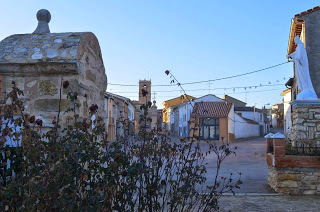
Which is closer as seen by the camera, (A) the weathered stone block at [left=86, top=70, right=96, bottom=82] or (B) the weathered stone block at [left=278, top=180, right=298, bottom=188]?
(A) the weathered stone block at [left=86, top=70, right=96, bottom=82]

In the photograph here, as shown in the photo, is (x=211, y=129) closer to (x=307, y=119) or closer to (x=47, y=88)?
(x=307, y=119)

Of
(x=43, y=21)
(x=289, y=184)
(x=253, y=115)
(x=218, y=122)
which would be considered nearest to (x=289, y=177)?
(x=289, y=184)

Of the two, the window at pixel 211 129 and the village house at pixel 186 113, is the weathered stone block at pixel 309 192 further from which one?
the village house at pixel 186 113

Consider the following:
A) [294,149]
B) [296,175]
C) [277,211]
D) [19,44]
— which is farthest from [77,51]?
[294,149]

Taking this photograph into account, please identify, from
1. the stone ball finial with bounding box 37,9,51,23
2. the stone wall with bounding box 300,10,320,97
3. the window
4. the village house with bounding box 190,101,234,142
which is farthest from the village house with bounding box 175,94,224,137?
the stone ball finial with bounding box 37,9,51,23

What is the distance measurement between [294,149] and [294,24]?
7.97 meters

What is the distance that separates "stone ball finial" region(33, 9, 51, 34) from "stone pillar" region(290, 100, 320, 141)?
8077 millimetres

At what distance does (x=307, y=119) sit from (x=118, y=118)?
649cm

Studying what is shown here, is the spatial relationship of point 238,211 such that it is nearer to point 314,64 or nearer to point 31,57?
point 31,57

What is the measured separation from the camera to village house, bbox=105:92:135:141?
3326 millimetres

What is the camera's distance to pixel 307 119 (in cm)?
937

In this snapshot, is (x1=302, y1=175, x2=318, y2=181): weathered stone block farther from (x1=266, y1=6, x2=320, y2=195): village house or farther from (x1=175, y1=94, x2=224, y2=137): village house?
(x1=175, y1=94, x2=224, y2=137): village house

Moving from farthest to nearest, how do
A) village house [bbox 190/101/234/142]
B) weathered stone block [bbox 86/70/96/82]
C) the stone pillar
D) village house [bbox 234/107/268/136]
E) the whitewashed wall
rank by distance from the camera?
village house [bbox 234/107/268/136] < the whitewashed wall < village house [bbox 190/101/234/142] < the stone pillar < weathered stone block [bbox 86/70/96/82]

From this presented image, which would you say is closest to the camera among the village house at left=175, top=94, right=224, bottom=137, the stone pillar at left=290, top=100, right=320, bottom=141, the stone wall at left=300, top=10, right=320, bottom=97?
the stone pillar at left=290, top=100, right=320, bottom=141
